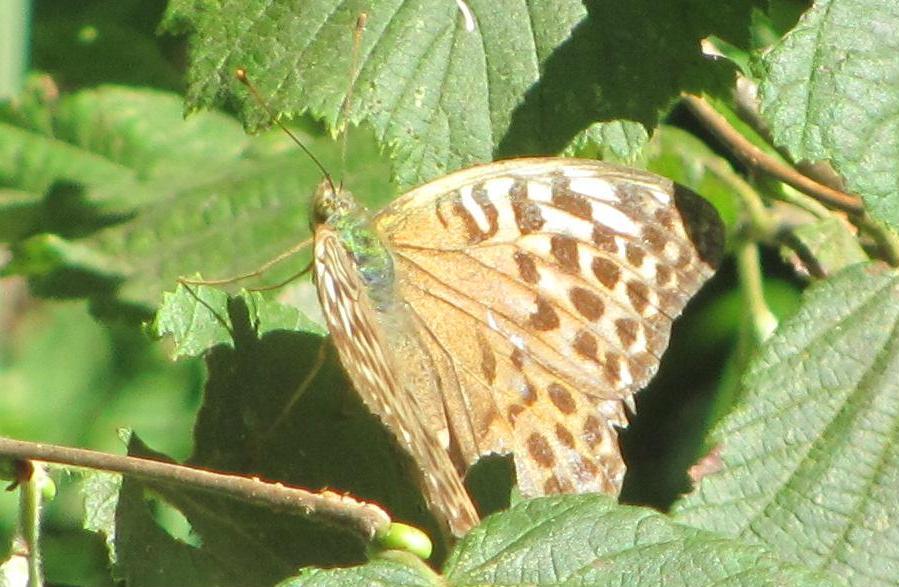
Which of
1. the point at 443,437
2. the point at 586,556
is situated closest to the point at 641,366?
the point at 443,437

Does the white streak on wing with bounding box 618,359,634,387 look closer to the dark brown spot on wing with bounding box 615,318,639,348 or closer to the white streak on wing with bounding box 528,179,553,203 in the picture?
the dark brown spot on wing with bounding box 615,318,639,348

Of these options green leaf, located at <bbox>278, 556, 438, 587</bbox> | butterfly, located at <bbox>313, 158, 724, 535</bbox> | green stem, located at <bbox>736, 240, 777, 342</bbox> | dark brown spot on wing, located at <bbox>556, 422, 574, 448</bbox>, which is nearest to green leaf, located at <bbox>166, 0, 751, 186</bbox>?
butterfly, located at <bbox>313, 158, 724, 535</bbox>

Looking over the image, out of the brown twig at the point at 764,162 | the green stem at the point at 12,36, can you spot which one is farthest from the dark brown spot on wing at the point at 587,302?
the green stem at the point at 12,36

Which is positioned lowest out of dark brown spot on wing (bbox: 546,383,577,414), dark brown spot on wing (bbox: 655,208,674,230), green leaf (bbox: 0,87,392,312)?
green leaf (bbox: 0,87,392,312)

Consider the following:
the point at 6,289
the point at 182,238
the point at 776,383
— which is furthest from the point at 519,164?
the point at 6,289

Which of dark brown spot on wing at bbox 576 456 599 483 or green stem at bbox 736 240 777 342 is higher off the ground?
green stem at bbox 736 240 777 342

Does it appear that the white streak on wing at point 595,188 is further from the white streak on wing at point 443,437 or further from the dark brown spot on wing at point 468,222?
the white streak on wing at point 443,437
